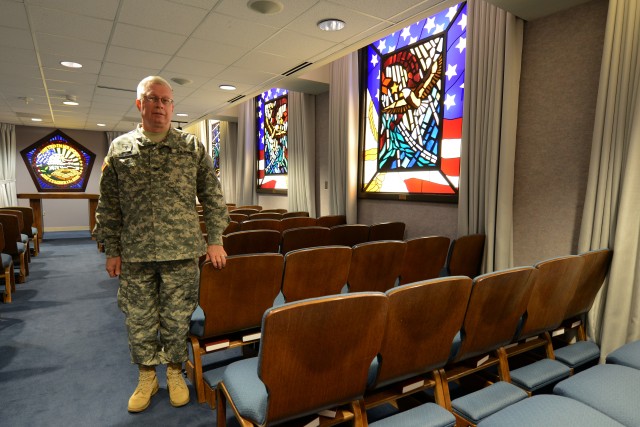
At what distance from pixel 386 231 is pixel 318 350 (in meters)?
2.80

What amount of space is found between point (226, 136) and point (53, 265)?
591cm

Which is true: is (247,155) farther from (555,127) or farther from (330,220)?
(555,127)

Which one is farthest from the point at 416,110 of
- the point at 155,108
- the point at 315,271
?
the point at 155,108

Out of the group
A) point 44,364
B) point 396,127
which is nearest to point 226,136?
point 396,127

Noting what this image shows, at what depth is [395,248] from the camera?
2547 mm

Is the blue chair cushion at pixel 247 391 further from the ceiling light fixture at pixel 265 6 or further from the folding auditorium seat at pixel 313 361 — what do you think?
the ceiling light fixture at pixel 265 6

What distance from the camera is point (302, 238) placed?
10.5 ft

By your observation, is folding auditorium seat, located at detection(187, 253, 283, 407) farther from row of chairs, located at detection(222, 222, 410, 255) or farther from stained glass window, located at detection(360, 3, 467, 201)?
stained glass window, located at detection(360, 3, 467, 201)

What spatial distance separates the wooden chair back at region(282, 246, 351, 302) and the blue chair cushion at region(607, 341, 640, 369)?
1450 mm

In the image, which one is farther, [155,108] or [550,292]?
[550,292]

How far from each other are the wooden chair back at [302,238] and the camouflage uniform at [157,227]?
1097 mm

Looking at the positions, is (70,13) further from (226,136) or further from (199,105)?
(226,136)

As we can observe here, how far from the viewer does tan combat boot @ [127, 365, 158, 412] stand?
77.9 inches

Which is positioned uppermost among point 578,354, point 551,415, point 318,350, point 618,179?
point 618,179
